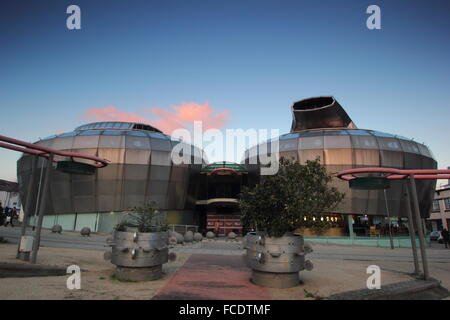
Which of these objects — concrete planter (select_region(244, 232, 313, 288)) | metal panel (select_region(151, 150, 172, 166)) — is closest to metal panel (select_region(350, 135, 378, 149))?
metal panel (select_region(151, 150, 172, 166))

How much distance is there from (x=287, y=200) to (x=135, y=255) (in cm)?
601

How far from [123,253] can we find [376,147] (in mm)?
46177

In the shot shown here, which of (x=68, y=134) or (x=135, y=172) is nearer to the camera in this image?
(x=135, y=172)

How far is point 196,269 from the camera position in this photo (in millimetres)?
12445

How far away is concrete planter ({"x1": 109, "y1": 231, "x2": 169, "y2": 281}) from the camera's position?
9.49m

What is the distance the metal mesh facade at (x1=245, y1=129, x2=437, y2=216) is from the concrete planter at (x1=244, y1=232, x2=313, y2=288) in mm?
35686

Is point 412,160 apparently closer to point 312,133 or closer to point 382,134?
point 382,134

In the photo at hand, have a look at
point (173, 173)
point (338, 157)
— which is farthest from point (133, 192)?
point (338, 157)

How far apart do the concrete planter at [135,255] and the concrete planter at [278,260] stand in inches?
151

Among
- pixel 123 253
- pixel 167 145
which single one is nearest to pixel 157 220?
pixel 123 253

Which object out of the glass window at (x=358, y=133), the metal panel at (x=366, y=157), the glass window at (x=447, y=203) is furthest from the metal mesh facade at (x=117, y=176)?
the glass window at (x=447, y=203)

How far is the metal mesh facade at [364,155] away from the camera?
42.2m

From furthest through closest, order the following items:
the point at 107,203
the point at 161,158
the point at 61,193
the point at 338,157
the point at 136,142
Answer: the point at 161,158 → the point at 136,142 → the point at 338,157 → the point at 61,193 → the point at 107,203

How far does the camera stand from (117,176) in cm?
4147
